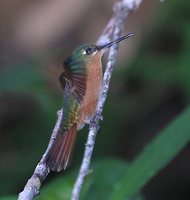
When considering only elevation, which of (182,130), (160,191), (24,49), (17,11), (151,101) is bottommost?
(182,130)

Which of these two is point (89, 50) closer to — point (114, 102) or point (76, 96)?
point (76, 96)

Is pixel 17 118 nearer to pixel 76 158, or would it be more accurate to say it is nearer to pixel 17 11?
pixel 76 158


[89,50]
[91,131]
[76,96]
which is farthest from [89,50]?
[91,131]

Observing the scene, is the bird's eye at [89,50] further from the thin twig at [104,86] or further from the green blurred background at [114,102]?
the green blurred background at [114,102]

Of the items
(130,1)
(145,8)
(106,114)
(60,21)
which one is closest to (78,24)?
(60,21)

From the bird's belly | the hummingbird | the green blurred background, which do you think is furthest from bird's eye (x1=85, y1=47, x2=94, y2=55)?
the green blurred background

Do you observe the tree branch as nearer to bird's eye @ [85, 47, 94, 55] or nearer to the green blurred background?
bird's eye @ [85, 47, 94, 55]

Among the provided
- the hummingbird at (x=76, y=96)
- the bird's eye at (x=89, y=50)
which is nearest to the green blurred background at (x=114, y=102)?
the hummingbird at (x=76, y=96)
